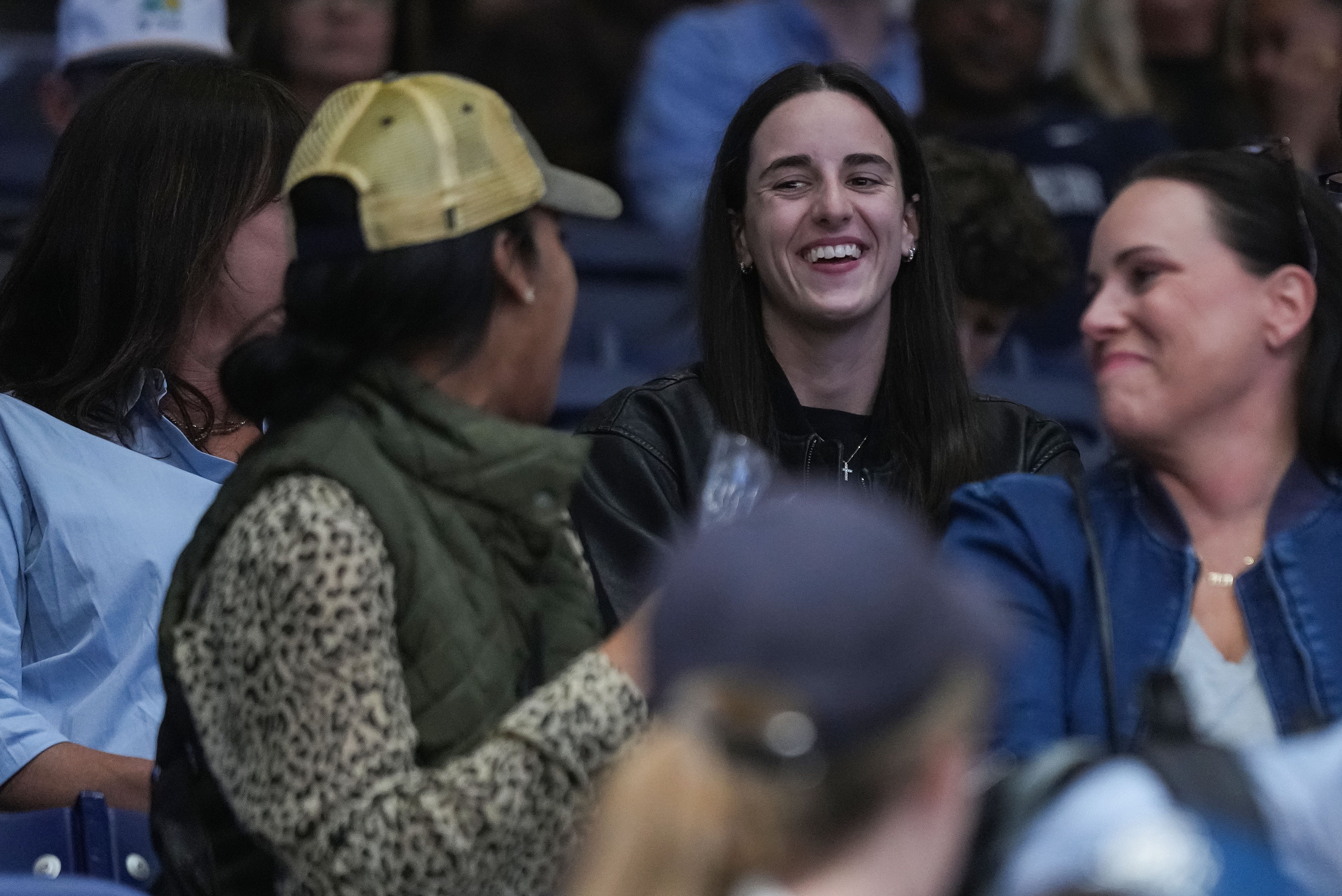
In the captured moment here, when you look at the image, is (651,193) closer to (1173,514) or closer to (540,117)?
(540,117)

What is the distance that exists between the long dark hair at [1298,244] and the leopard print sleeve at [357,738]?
3.03ft

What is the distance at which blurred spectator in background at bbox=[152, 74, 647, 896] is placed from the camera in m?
1.71

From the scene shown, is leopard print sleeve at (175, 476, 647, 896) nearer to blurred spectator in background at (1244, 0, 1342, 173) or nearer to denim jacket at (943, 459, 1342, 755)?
denim jacket at (943, 459, 1342, 755)

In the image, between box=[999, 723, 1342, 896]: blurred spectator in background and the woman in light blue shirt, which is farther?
the woman in light blue shirt

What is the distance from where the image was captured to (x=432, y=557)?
5.98 ft

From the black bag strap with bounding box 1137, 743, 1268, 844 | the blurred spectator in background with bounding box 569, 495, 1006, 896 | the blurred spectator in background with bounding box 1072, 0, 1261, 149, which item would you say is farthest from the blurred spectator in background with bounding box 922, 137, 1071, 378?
the blurred spectator in background with bounding box 569, 495, 1006, 896

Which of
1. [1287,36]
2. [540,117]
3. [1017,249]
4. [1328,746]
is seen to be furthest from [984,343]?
[1328,746]

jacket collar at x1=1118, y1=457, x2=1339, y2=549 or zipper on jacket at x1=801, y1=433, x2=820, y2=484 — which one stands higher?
jacket collar at x1=1118, y1=457, x2=1339, y2=549

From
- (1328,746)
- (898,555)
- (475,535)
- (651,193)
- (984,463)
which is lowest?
(651,193)

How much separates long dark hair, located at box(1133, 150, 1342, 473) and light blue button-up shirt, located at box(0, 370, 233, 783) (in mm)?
1394

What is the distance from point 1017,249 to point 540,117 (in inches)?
69.1

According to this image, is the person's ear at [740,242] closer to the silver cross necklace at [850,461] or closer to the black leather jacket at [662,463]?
the black leather jacket at [662,463]

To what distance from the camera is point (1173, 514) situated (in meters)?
2.11

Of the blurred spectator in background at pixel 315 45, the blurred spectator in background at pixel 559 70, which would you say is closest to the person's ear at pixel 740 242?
the blurred spectator in background at pixel 315 45
